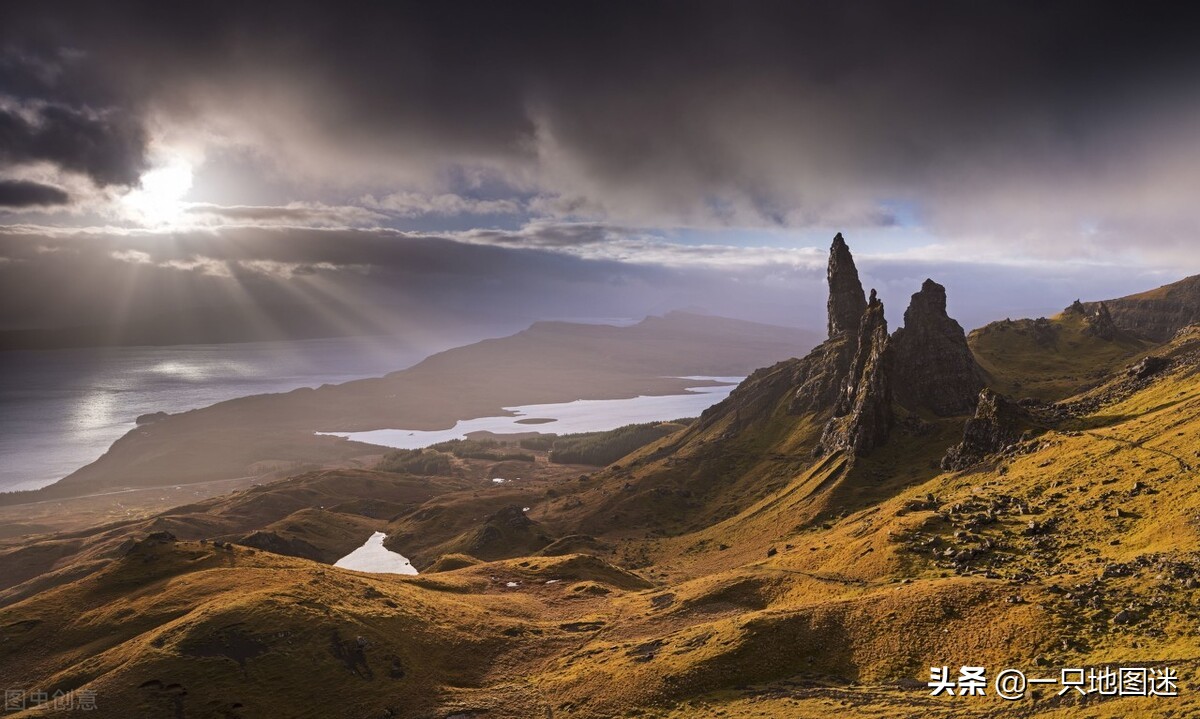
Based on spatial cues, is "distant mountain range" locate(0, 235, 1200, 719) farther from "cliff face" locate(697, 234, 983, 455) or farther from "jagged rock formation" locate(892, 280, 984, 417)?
"jagged rock formation" locate(892, 280, 984, 417)

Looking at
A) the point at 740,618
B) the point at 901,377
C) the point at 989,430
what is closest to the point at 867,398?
the point at 901,377

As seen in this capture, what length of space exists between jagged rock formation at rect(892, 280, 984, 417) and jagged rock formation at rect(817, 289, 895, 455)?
8.40 m

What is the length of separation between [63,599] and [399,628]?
43475 mm

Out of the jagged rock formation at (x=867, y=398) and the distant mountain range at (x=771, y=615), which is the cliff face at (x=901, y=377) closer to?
the jagged rock formation at (x=867, y=398)

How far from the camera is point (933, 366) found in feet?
562

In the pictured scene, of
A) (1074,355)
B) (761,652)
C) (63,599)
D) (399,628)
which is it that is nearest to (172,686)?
(399,628)

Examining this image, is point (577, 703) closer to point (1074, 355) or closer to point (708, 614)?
point (708, 614)

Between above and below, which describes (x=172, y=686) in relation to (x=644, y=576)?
above

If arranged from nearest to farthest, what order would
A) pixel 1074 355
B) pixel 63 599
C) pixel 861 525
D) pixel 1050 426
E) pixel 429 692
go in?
1. pixel 429 692
2. pixel 63 599
3. pixel 861 525
4. pixel 1050 426
5. pixel 1074 355

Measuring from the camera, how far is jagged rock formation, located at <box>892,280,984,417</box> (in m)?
166

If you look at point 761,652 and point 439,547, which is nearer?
point 761,652

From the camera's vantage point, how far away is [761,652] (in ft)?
191

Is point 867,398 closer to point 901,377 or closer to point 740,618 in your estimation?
point 901,377

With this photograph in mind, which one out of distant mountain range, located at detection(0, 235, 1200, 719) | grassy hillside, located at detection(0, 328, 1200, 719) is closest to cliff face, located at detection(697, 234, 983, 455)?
distant mountain range, located at detection(0, 235, 1200, 719)
